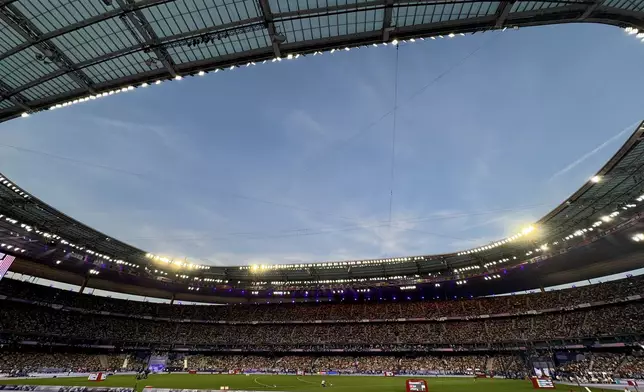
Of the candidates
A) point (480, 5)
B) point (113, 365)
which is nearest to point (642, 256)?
point (480, 5)

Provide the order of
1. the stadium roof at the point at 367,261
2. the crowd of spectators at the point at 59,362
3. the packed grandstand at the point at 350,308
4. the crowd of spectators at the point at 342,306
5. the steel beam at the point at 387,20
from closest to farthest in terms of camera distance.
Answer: the steel beam at the point at 387,20, the stadium roof at the point at 367,261, the packed grandstand at the point at 350,308, the crowd of spectators at the point at 59,362, the crowd of spectators at the point at 342,306

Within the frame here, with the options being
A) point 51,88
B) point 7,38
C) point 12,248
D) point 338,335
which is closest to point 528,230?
point 338,335

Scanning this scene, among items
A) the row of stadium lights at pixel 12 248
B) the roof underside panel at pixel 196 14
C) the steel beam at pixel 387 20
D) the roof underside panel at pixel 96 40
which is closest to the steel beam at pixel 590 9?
the steel beam at pixel 387 20

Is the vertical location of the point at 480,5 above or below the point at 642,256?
below

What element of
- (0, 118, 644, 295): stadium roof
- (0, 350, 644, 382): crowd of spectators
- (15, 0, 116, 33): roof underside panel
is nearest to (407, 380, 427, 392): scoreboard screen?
(0, 118, 644, 295): stadium roof

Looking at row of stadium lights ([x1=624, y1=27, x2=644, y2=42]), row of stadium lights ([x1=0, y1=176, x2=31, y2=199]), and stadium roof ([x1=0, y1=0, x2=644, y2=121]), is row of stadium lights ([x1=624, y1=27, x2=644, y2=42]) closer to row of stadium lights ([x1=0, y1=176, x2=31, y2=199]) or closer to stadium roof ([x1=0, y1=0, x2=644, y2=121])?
stadium roof ([x1=0, y1=0, x2=644, y2=121])

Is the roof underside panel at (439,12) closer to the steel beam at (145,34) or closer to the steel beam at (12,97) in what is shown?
the steel beam at (145,34)

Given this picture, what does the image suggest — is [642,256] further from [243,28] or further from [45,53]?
[45,53]
